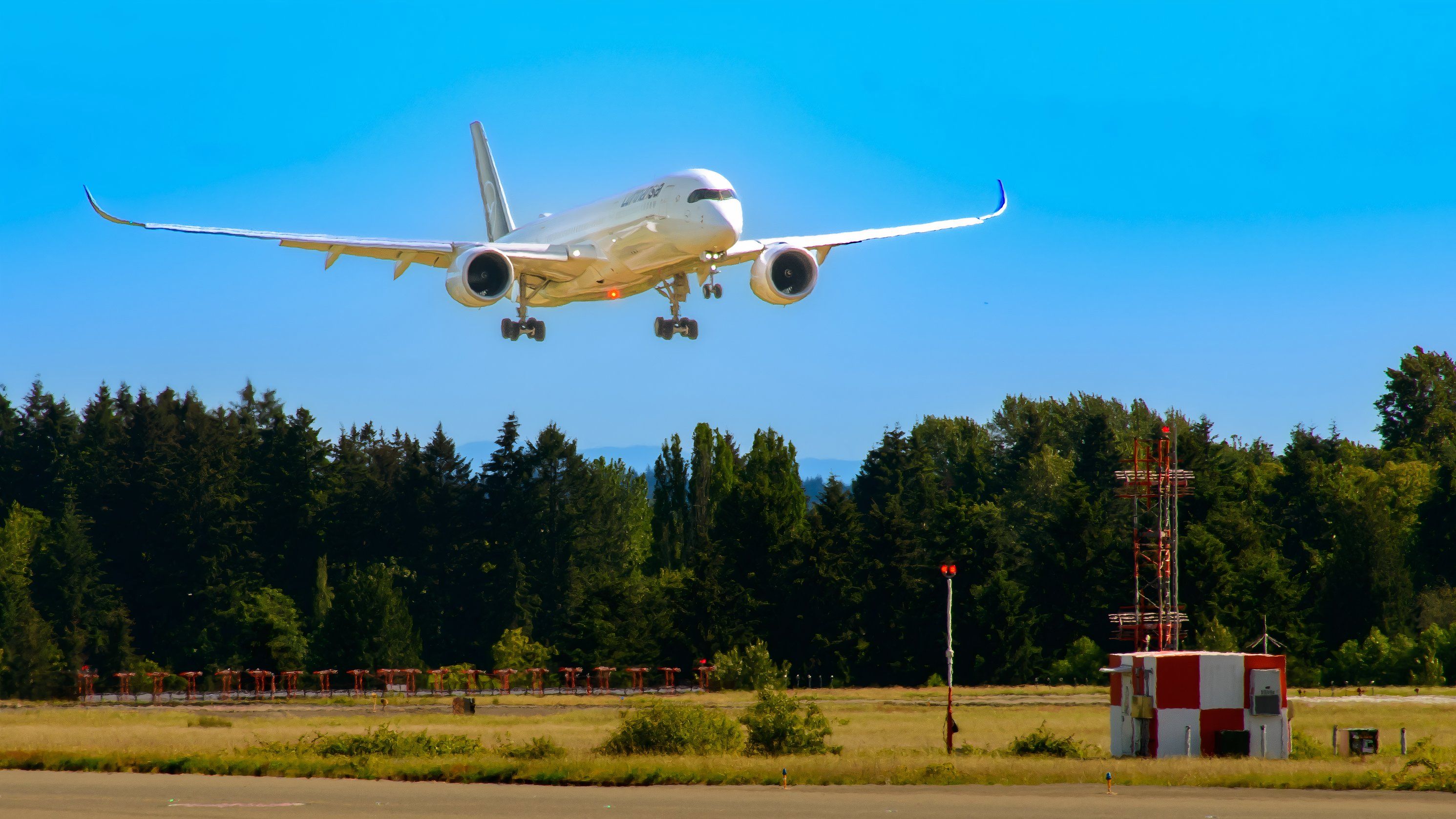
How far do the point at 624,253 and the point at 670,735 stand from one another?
1413cm

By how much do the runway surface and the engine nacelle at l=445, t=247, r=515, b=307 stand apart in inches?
683

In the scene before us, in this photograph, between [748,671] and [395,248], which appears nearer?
[395,248]

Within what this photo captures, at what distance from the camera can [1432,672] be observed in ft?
246

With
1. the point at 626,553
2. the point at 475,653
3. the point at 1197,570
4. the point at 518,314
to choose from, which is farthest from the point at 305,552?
the point at 518,314

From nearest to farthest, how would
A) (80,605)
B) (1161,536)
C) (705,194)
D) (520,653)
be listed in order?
1. (705,194)
2. (1161,536)
3. (520,653)
4. (80,605)

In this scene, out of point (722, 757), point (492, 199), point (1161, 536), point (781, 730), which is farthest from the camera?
point (492, 199)

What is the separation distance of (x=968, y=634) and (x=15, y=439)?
271 ft

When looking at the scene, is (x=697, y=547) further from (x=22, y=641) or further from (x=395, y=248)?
(x=395, y=248)

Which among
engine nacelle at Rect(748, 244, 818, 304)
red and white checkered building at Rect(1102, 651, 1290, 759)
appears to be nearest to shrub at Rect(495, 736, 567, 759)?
red and white checkered building at Rect(1102, 651, 1290, 759)

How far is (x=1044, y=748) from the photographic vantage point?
121 feet

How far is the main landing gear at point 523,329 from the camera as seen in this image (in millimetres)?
49312

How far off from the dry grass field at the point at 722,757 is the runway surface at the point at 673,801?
4.00ft

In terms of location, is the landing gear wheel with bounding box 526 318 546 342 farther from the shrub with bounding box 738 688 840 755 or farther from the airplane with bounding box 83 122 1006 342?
the shrub with bounding box 738 688 840 755

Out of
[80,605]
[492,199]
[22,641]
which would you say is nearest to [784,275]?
[492,199]
